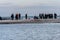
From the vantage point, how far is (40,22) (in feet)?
265

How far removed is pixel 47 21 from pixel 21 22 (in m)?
6.12

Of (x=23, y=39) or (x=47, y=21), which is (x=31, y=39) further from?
(x=47, y=21)

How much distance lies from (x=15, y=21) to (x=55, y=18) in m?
9.08

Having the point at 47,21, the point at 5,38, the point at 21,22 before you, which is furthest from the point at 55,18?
the point at 5,38

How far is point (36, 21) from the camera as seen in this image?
8150cm

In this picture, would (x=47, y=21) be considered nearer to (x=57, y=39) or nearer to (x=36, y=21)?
(x=36, y=21)

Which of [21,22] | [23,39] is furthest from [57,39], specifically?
[21,22]

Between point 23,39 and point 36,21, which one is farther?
point 36,21

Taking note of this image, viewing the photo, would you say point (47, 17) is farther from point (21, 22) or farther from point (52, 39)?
point (52, 39)

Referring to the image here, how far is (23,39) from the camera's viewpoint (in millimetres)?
30109

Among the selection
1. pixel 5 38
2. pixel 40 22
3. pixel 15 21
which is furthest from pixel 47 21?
pixel 5 38

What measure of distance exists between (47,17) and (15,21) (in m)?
6.97

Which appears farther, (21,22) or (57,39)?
(21,22)

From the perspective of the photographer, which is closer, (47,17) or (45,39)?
(45,39)
